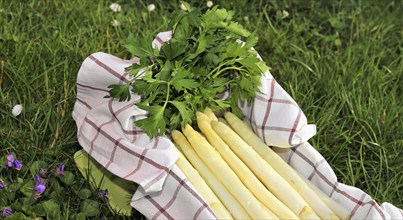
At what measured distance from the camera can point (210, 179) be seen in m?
2.49

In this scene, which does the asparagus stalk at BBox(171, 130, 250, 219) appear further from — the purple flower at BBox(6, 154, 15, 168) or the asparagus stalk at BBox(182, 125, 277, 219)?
the purple flower at BBox(6, 154, 15, 168)

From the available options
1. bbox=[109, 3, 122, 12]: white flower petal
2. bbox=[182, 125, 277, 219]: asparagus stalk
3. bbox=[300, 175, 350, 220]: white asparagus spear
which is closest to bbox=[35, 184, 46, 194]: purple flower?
bbox=[182, 125, 277, 219]: asparagus stalk

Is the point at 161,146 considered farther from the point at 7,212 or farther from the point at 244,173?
the point at 7,212

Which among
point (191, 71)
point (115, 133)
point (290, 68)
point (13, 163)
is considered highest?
point (191, 71)

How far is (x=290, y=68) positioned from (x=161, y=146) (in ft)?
3.74

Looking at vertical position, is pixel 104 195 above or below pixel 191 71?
below

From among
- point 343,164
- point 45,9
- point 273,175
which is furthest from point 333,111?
point 45,9

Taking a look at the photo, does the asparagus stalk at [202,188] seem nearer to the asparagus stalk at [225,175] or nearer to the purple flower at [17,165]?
the asparagus stalk at [225,175]

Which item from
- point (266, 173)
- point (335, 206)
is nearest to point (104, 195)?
point (266, 173)

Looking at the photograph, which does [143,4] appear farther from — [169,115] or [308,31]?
[169,115]

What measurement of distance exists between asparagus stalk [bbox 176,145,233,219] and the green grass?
0.35m

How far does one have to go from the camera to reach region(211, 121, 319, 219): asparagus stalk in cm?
242

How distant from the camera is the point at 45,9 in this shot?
3.59m

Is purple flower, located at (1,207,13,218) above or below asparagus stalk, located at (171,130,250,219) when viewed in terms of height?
below
